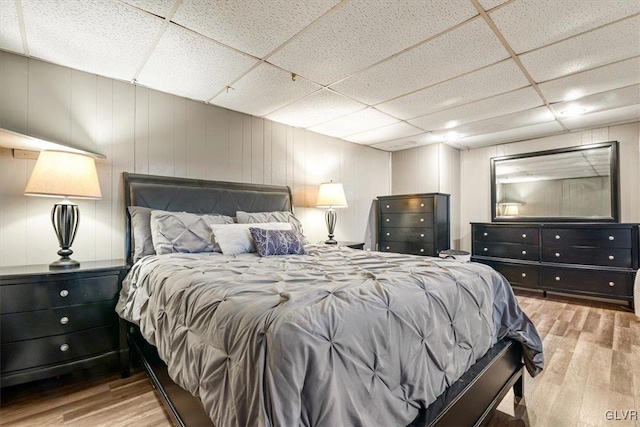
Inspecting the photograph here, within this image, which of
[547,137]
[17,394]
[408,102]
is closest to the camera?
[17,394]

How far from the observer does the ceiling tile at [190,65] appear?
2098 mm

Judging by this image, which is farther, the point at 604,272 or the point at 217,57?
the point at 604,272

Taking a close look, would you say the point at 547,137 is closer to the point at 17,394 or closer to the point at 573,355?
the point at 573,355

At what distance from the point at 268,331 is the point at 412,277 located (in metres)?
0.83

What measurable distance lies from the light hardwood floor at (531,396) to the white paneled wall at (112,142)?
990 millimetres

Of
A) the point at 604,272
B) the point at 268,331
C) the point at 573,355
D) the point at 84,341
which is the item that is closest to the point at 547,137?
the point at 604,272

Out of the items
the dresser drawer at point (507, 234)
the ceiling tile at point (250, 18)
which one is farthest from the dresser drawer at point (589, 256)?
the ceiling tile at point (250, 18)

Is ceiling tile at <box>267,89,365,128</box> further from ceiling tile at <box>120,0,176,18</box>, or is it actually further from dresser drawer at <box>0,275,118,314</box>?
dresser drawer at <box>0,275,118,314</box>

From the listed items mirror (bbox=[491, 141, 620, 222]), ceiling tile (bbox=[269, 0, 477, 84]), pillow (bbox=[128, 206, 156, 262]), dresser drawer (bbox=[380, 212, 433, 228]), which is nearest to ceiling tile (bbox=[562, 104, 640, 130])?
mirror (bbox=[491, 141, 620, 222])

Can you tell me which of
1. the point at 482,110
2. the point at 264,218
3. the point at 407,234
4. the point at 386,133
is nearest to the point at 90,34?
the point at 264,218

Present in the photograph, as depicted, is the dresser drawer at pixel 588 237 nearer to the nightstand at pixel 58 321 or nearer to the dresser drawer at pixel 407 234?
the dresser drawer at pixel 407 234

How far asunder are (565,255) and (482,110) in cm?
217

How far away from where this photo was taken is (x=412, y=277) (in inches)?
57.5

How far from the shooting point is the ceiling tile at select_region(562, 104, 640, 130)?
337 centimetres
